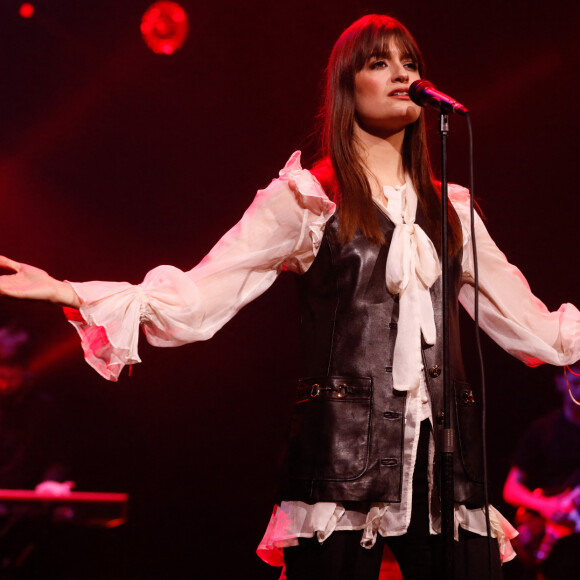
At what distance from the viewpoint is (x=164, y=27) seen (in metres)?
3.98

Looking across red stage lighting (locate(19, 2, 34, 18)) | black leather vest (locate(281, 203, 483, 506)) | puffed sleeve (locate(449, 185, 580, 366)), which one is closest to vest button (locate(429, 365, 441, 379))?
black leather vest (locate(281, 203, 483, 506))

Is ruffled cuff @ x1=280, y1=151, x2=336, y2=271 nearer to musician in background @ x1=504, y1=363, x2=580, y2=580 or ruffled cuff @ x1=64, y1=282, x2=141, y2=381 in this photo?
ruffled cuff @ x1=64, y1=282, x2=141, y2=381

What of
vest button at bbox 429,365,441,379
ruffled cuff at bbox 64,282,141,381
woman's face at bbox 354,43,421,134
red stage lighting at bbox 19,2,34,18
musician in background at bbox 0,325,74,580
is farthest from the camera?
musician in background at bbox 0,325,74,580

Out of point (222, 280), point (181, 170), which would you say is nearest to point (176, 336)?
point (222, 280)

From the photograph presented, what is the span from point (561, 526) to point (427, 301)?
2.66 m

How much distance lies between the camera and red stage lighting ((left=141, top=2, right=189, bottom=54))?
3.92 meters

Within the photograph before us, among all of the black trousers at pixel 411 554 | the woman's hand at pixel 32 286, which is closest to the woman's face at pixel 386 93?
the black trousers at pixel 411 554

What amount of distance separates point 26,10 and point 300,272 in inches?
108

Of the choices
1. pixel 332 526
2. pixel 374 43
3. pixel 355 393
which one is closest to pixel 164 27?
pixel 374 43

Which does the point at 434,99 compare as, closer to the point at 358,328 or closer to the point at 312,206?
the point at 312,206

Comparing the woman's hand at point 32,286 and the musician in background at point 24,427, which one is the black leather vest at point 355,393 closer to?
the woman's hand at point 32,286

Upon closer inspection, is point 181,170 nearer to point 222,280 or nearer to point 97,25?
point 97,25

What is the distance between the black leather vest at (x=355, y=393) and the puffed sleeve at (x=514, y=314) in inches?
9.4

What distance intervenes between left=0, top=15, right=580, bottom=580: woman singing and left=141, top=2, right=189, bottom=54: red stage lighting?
7.18 ft
